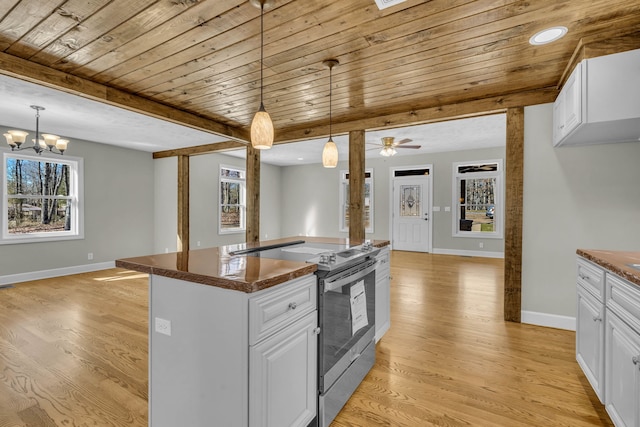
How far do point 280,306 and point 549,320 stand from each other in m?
3.06

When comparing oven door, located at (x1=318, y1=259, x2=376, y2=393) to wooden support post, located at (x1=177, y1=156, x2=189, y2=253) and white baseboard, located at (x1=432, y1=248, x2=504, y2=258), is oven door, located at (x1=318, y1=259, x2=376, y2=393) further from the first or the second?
white baseboard, located at (x1=432, y1=248, x2=504, y2=258)

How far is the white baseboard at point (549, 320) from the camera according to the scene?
3.00m

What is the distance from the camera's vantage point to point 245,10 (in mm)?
1904

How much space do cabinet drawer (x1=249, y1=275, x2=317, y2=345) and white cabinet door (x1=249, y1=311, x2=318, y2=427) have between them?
0.04m

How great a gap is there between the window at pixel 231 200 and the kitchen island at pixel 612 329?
6801 mm

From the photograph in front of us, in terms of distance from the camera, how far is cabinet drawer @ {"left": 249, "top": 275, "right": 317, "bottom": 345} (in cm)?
126

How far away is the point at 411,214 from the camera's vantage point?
7.80m

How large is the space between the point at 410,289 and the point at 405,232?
3556 mm

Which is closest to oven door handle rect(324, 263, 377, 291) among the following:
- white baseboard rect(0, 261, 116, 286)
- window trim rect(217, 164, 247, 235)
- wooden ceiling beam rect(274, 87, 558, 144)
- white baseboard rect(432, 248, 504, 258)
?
wooden ceiling beam rect(274, 87, 558, 144)

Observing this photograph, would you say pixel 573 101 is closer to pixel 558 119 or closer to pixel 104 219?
pixel 558 119

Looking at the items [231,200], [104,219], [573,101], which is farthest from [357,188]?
[104,219]

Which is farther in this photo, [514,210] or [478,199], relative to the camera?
[478,199]

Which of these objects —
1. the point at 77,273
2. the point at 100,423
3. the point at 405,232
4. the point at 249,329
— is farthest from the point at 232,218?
the point at 249,329

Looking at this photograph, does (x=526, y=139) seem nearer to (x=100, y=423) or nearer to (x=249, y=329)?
(x=249, y=329)
